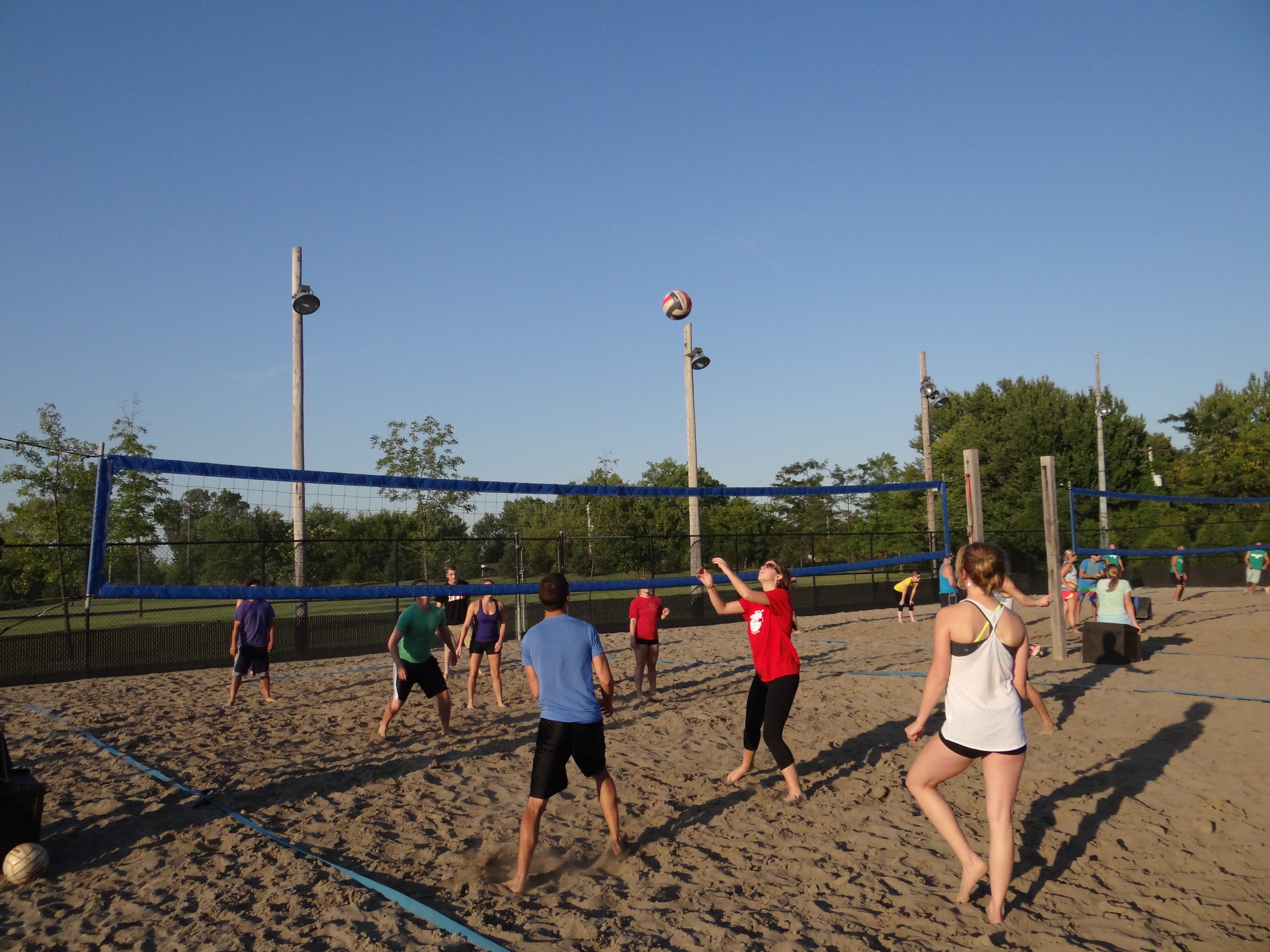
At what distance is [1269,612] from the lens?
17.0m

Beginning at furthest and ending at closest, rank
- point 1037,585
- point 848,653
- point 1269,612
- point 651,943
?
point 1037,585 < point 1269,612 < point 848,653 < point 651,943

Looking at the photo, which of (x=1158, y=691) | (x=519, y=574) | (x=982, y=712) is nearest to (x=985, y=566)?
(x=982, y=712)

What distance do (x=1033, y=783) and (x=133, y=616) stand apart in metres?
25.3

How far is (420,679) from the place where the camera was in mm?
7625

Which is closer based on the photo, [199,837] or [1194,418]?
[199,837]

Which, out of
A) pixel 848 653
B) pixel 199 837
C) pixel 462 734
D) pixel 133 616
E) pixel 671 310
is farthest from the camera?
pixel 133 616

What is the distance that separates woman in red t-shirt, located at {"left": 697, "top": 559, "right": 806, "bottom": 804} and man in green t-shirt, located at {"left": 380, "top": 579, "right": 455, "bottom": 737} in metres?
3.00

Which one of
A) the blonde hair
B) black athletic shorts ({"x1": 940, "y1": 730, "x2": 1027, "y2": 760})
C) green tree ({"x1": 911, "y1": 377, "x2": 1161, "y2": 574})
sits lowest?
black athletic shorts ({"x1": 940, "y1": 730, "x2": 1027, "y2": 760})

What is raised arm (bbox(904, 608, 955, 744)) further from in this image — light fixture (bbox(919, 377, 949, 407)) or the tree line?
light fixture (bbox(919, 377, 949, 407))

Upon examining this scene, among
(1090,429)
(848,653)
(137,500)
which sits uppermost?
(1090,429)

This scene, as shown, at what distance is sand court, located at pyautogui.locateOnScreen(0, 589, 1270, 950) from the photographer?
3.92m

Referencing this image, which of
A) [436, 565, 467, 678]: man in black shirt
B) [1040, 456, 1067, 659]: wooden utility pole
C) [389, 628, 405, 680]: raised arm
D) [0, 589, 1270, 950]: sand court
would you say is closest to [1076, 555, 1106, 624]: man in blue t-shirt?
[1040, 456, 1067, 659]: wooden utility pole

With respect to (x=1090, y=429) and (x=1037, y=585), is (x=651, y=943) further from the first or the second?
(x=1090, y=429)

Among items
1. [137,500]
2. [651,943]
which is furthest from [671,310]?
[651,943]
